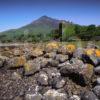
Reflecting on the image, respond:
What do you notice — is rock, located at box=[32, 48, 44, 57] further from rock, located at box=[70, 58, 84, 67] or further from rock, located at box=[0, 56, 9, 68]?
rock, located at box=[70, 58, 84, 67]

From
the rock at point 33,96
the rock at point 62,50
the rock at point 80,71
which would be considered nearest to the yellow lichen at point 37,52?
the rock at point 62,50

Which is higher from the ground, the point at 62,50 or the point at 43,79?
the point at 62,50

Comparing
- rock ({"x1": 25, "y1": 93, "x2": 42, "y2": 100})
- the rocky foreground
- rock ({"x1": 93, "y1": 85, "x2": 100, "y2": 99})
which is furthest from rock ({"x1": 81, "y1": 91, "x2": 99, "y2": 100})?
rock ({"x1": 25, "y1": 93, "x2": 42, "y2": 100})

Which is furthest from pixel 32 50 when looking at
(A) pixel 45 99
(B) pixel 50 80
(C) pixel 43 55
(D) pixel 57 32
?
(D) pixel 57 32

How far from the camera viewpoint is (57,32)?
538 inches

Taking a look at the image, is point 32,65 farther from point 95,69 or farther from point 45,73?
point 95,69

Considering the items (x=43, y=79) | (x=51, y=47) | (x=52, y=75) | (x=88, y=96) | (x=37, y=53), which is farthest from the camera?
(x=51, y=47)

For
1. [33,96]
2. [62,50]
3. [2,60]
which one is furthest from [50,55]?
[33,96]

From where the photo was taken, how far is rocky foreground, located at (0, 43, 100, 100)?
7.06 m

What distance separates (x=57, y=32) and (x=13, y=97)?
6910 mm

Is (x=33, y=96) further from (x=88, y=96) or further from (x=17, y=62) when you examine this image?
(x=17, y=62)

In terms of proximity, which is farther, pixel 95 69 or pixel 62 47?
pixel 62 47

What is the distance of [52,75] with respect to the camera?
7.79 m

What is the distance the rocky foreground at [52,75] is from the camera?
7.06 meters
